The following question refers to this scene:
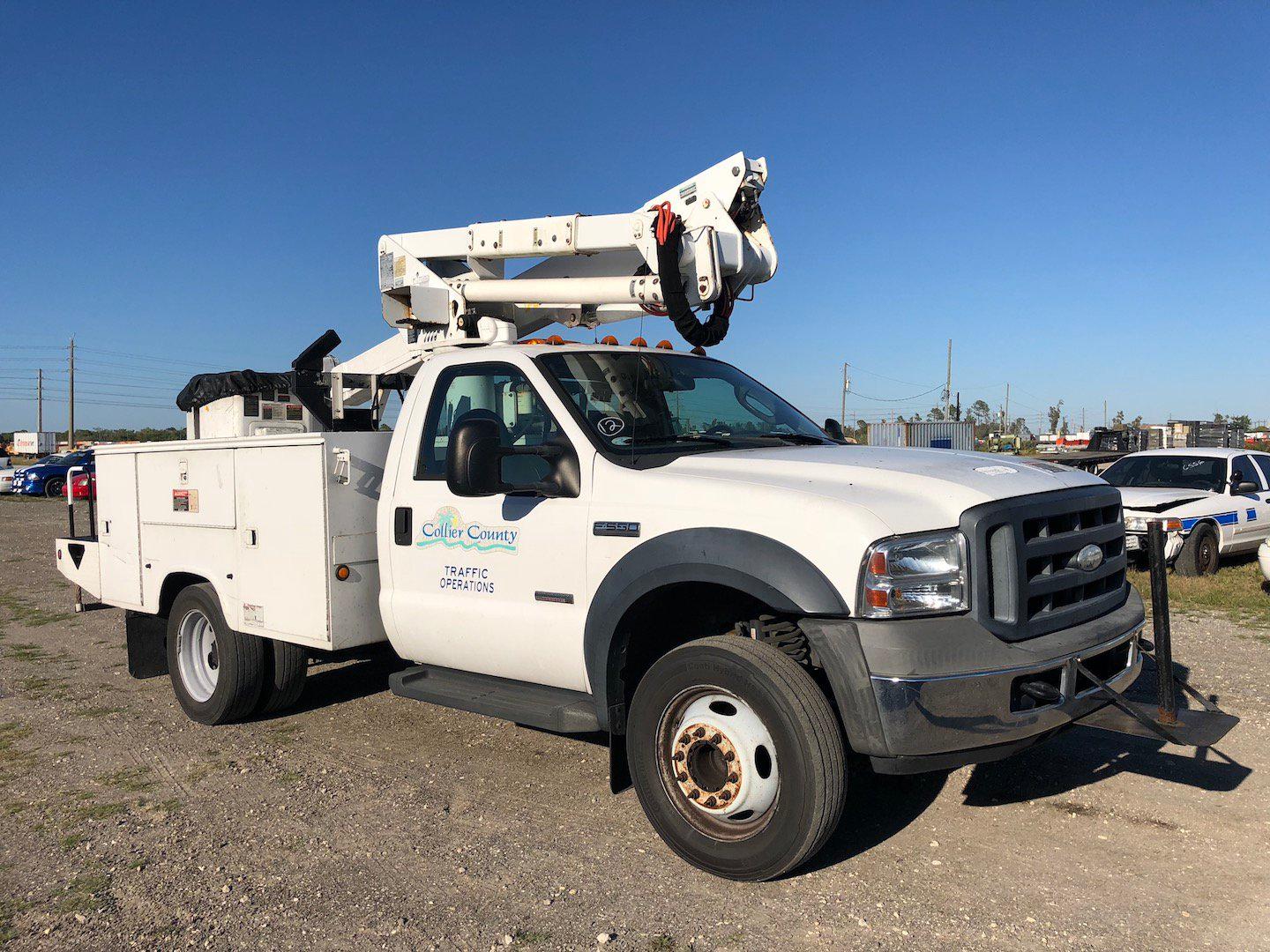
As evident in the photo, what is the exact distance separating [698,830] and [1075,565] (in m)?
1.80

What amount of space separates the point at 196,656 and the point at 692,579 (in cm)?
407

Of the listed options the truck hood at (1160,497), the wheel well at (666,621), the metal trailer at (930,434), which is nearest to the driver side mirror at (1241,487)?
the truck hood at (1160,497)

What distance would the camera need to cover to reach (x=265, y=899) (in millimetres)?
3699

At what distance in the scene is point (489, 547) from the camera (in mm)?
4555

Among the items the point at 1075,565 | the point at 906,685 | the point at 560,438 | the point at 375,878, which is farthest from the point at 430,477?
the point at 1075,565

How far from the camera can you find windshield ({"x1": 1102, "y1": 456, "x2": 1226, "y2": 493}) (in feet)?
38.3

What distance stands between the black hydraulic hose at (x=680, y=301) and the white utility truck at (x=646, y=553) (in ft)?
0.06

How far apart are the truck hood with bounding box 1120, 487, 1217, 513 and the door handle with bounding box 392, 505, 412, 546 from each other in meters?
8.48

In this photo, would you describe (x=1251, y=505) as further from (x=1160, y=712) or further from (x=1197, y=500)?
(x=1160, y=712)

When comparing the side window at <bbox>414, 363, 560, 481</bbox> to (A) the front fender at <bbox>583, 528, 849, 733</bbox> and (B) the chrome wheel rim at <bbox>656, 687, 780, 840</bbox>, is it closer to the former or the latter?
(A) the front fender at <bbox>583, 528, 849, 733</bbox>

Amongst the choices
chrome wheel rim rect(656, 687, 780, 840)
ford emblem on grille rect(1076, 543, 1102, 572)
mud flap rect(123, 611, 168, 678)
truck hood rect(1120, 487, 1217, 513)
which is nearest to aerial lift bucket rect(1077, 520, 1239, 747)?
ford emblem on grille rect(1076, 543, 1102, 572)

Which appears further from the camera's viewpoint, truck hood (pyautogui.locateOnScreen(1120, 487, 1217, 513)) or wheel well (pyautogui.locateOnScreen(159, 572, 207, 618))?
truck hood (pyautogui.locateOnScreen(1120, 487, 1217, 513))

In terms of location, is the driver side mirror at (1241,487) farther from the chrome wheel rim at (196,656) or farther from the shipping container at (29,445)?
the shipping container at (29,445)

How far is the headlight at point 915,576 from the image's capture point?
3363 mm
